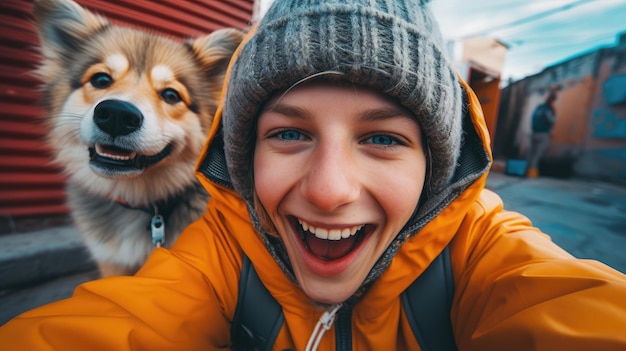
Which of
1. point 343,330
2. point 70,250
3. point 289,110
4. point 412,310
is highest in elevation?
point 289,110

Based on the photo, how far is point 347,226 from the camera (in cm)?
95

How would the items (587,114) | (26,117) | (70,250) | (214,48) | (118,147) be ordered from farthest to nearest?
(587,114) → (26,117) → (70,250) → (214,48) → (118,147)

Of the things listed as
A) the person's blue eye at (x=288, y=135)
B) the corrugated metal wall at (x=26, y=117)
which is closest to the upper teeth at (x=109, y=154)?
the person's blue eye at (x=288, y=135)

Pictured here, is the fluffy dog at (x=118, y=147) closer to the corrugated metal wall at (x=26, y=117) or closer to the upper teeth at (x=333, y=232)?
the corrugated metal wall at (x=26, y=117)

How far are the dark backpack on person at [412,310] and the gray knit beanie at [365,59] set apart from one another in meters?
0.37

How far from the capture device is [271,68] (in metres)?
0.93

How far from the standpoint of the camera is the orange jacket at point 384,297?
2.17 feet

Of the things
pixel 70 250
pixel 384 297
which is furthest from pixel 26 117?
pixel 384 297

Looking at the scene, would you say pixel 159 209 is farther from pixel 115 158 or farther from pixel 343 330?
pixel 343 330

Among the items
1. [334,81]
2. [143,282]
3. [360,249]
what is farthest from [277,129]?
[143,282]

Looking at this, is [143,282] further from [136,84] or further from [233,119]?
[136,84]

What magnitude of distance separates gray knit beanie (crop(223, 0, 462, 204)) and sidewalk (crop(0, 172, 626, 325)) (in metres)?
2.71

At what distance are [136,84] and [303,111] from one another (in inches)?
61.7

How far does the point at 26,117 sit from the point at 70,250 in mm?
1455
